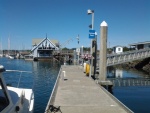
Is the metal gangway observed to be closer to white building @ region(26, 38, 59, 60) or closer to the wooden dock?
the wooden dock

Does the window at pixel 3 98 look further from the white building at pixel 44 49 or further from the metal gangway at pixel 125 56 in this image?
the white building at pixel 44 49

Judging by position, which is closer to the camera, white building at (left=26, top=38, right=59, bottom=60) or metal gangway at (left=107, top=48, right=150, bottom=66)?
metal gangway at (left=107, top=48, right=150, bottom=66)

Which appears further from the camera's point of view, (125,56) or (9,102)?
(125,56)

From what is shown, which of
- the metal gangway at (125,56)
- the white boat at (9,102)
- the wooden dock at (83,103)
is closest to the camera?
the white boat at (9,102)

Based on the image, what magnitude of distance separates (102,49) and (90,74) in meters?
2.92

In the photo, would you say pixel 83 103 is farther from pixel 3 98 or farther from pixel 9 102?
pixel 3 98

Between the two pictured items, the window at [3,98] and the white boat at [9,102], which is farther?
the window at [3,98]

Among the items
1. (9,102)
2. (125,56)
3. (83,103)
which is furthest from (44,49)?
(9,102)

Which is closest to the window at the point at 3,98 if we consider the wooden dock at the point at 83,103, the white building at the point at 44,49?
the wooden dock at the point at 83,103

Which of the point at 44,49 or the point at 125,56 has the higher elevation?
the point at 44,49

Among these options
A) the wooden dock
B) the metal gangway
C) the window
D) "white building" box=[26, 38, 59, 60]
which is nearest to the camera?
the window

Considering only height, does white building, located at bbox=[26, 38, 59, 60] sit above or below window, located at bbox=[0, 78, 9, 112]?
above

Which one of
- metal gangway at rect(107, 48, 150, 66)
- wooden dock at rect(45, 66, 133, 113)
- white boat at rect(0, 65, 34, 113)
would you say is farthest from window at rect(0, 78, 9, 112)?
metal gangway at rect(107, 48, 150, 66)

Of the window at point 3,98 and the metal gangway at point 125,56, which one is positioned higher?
the metal gangway at point 125,56
